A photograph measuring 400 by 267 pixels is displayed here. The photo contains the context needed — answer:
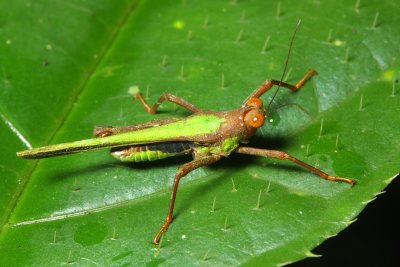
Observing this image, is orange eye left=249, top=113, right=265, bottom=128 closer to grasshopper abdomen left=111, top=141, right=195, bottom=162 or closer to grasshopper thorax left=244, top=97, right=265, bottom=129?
grasshopper thorax left=244, top=97, right=265, bottom=129

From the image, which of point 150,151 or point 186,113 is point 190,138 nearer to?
point 150,151

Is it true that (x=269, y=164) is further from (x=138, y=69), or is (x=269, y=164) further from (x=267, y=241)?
(x=138, y=69)

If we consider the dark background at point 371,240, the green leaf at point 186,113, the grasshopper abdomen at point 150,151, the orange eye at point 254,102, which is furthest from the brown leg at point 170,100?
the dark background at point 371,240

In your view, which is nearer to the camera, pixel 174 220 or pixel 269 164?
pixel 174 220

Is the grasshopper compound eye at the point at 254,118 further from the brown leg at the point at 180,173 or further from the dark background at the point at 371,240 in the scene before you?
the dark background at the point at 371,240

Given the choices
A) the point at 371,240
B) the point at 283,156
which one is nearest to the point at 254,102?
the point at 283,156

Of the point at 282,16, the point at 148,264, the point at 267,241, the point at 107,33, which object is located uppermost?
the point at 282,16

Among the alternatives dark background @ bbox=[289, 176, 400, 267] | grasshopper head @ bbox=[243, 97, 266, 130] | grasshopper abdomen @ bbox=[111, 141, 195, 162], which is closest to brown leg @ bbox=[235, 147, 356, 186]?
grasshopper head @ bbox=[243, 97, 266, 130]

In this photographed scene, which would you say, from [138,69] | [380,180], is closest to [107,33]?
[138,69]
